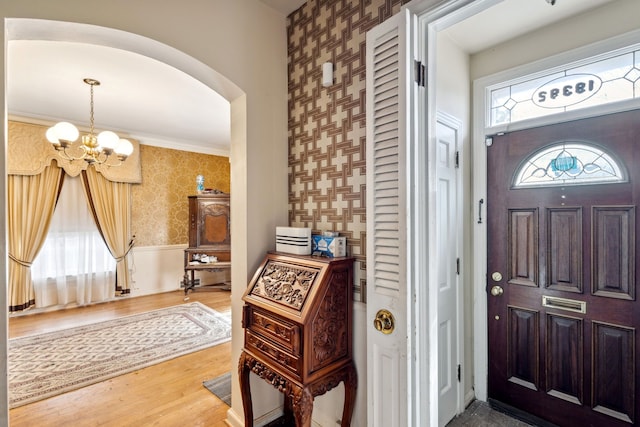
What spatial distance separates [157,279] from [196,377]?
305 centimetres

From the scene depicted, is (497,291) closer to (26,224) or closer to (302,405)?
(302,405)

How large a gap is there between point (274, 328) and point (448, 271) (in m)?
1.21

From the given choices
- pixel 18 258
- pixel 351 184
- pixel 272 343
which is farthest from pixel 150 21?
pixel 18 258

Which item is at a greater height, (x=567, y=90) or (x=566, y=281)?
(x=567, y=90)

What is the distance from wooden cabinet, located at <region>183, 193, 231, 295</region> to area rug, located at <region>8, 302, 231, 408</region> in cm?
111

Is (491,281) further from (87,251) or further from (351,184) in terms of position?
(87,251)

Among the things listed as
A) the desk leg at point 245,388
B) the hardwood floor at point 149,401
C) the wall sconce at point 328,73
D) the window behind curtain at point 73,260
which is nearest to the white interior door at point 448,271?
the wall sconce at point 328,73

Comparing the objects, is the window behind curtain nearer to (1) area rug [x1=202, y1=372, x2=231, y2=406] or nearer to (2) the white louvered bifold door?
(1) area rug [x1=202, y1=372, x2=231, y2=406]

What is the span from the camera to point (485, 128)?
82.7 inches

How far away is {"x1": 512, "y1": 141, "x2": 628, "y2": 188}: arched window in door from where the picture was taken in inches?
64.9

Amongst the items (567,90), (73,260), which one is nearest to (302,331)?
(567,90)

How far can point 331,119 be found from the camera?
65.6 inches

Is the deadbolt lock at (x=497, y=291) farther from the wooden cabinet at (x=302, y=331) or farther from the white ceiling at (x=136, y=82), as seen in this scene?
the white ceiling at (x=136, y=82)

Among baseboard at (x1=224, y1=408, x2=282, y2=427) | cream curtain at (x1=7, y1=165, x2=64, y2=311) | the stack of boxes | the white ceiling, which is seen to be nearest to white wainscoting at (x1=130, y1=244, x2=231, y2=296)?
cream curtain at (x1=7, y1=165, x2=64, y2=311)
